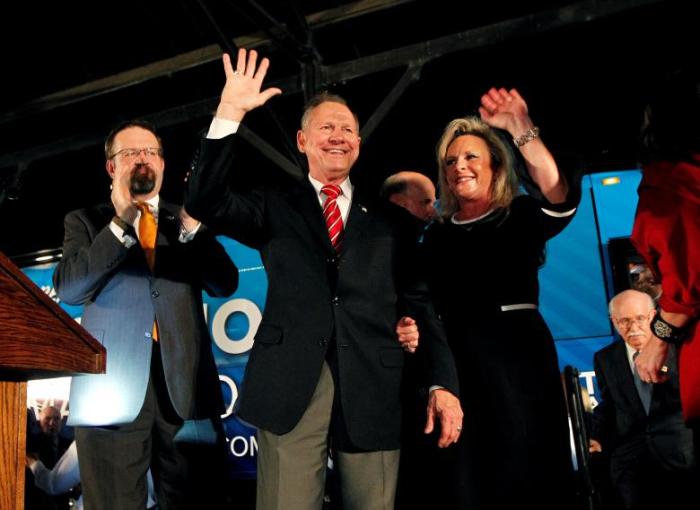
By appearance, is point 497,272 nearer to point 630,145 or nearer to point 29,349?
point 29,349

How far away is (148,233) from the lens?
2.66 m

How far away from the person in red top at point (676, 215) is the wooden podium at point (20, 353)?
153 centimetres

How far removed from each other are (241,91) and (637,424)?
3006 mm

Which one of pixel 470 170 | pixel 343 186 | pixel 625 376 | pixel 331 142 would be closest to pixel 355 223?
pixel 343 186

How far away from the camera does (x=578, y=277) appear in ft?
14.5

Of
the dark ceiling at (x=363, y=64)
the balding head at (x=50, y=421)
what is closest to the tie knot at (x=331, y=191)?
the dark ceiling at (x=363, y=64)

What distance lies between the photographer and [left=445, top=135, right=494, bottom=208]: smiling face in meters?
2.42

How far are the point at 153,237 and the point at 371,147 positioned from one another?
5.25m

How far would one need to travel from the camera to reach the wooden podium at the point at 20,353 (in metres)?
1.16

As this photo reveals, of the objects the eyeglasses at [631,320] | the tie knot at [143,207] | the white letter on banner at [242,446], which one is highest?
the tie knot at [143,207]

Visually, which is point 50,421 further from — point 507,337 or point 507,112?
point 507,112

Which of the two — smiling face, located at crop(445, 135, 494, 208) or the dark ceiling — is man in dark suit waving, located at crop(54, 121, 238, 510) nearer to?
smiling face, located at crop(445, 135, 494, 208)

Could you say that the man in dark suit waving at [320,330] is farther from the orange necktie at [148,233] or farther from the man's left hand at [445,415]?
the orange necktie at [148,233]

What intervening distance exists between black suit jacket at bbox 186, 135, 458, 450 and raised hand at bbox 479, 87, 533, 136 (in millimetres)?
503
